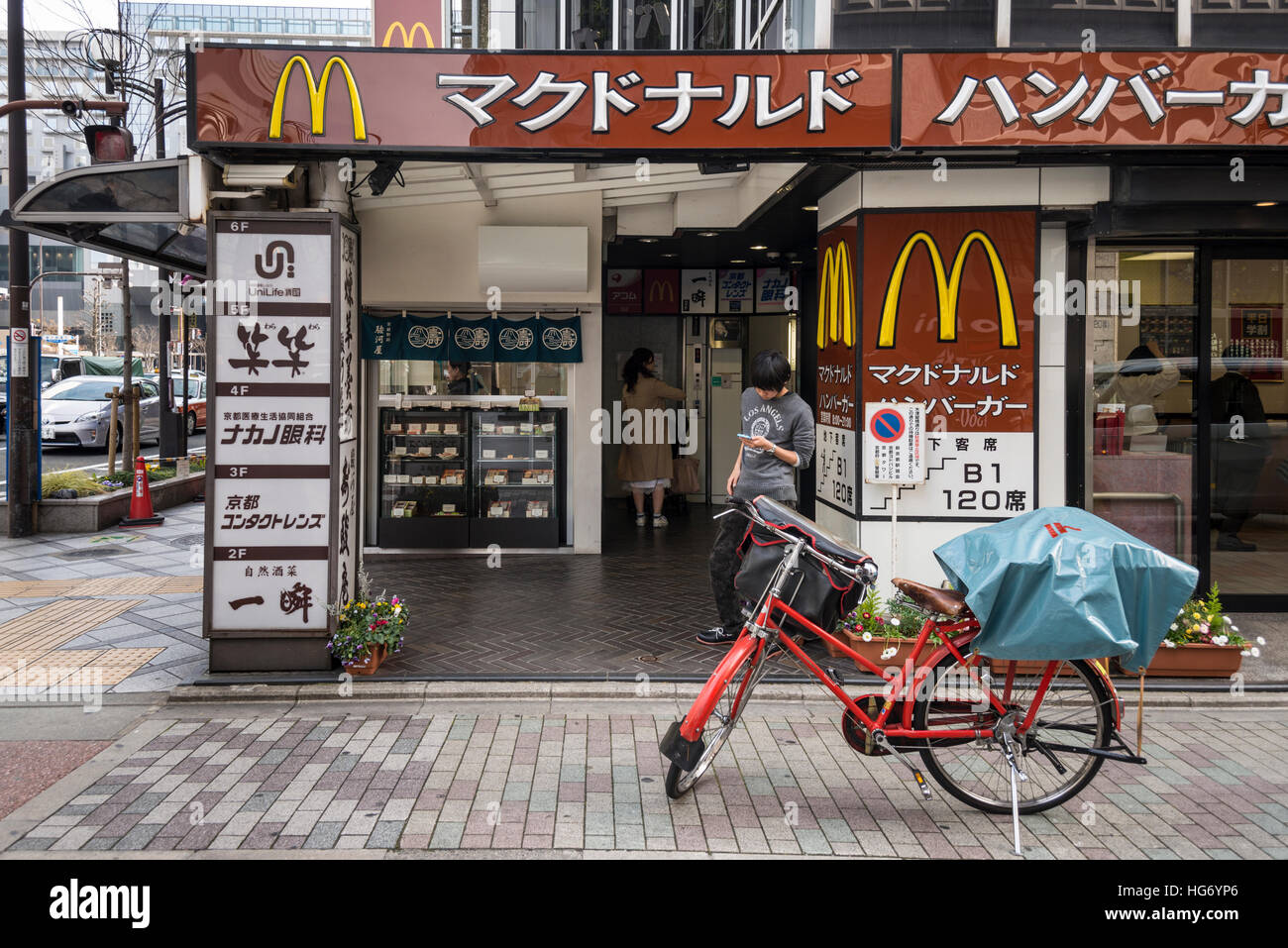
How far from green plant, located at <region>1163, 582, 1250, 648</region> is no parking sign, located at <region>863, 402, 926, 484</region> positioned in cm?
191

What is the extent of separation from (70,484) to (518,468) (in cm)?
644

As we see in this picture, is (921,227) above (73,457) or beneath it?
above

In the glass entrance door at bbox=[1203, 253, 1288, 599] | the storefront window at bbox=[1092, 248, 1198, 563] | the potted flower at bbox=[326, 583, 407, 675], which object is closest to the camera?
the potted flower at bbox=[326, 583, 407, 675]

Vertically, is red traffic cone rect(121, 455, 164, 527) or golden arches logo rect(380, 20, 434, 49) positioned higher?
golden arches logo rect(380, 20, 434, 49)

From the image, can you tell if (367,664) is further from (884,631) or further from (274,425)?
(884,631)

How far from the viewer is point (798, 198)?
8.34 meters

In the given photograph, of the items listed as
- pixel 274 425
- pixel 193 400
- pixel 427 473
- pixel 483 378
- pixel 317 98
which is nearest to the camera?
pixel 317 98

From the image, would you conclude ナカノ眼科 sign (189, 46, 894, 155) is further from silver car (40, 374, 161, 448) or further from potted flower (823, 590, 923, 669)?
→ silver car (40, 374, 161, 448)

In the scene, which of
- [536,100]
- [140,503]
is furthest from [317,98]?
[140,503]

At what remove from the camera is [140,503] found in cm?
1316

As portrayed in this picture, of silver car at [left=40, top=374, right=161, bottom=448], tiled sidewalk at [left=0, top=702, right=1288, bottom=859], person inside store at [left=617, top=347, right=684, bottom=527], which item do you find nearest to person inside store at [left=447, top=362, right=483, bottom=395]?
person inside store at [left=617, top=347, right=684, bottom=527]

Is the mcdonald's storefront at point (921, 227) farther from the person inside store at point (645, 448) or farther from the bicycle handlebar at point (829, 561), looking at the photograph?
the person inside store at point (645, 448)

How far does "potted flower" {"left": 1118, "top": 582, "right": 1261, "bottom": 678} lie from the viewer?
6441 millimetres

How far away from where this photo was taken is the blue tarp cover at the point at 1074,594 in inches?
154
